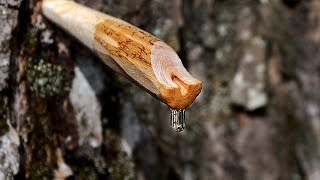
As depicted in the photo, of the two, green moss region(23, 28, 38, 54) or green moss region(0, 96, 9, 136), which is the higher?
green moss region(23, 28, 38, 54)

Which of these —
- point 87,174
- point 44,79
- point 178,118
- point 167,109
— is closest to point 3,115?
point 44,79

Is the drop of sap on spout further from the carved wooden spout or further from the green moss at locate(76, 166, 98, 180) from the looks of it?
the green moss at locate(76, 166, 98, 180)

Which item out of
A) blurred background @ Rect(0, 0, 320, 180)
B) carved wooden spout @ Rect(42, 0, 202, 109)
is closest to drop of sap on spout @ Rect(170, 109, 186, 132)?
carved wooden spout @ Rect(42, 0, 202, 109)

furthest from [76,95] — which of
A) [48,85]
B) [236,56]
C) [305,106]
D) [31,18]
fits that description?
[305,106]

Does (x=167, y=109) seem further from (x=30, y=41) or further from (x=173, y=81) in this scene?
(x=173, y=81)

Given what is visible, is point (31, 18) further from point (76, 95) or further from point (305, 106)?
point (305, 106)

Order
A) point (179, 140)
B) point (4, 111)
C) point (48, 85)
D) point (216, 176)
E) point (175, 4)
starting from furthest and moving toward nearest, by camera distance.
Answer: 1. point (216, 176)
2. point (179, 140)
3. point (175, 4)
4. point (48, 85)
5. point (4, 111)

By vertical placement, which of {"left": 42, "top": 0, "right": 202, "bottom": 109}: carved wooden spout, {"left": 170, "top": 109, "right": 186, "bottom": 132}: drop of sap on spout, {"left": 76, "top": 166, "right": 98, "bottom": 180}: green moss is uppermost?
{"left": 42, "top": 0, "right": 202, "bottom": 109}: carved wooden spout
